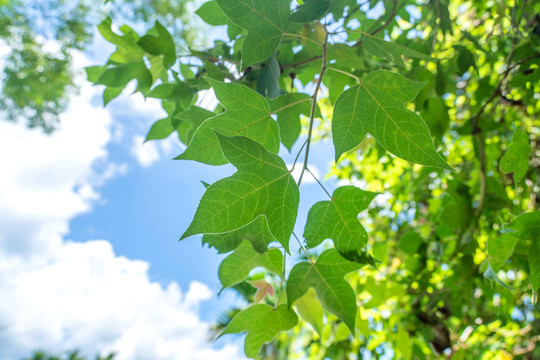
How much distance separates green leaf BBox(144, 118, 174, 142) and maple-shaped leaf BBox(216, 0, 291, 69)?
13.3 inches

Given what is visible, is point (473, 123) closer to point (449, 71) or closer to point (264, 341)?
point (449, 71)

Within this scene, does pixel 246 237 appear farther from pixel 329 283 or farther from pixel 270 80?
pixel 270 80

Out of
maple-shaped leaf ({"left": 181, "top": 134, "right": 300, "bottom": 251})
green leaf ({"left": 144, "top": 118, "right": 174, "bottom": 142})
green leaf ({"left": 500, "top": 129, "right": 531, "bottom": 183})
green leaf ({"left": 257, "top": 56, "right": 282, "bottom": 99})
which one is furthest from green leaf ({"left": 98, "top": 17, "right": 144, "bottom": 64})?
green leaf ({"left": 500, "top": 129, "right": 531, "bottom": 183})

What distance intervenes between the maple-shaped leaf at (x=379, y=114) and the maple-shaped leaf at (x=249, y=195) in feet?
0.26

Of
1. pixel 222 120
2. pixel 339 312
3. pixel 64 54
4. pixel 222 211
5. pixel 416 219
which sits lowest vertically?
pixel 339 312

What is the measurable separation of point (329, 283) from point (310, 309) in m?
0.11

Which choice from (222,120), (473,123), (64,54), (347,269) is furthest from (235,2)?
(64,54)

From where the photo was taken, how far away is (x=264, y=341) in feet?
2.03

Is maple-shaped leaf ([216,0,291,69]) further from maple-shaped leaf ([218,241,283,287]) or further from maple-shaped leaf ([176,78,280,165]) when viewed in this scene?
maple-shaped leaf ([218,241,283,287])

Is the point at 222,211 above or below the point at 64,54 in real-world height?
below

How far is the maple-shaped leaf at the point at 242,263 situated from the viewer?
25.5 inches

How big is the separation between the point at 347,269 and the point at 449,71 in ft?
2.41

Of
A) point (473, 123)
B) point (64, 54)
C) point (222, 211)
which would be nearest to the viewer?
point (222, 211)

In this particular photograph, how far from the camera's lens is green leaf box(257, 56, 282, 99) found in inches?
23.7
